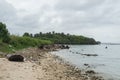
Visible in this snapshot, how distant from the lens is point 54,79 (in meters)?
24.9

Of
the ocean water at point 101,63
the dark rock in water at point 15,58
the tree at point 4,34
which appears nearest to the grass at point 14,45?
the tree at point 4,34

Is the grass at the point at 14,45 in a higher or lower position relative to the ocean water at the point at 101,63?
higher

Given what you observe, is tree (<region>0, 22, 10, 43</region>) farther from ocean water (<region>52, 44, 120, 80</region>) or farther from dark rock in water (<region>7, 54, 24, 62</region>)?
dark rock in water (<region>7, 54, 24, 62</region>)

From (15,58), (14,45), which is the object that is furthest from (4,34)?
(15,58)

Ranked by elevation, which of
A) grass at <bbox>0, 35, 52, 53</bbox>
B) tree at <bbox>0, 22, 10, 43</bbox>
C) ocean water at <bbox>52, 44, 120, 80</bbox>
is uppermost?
tree at <bbox>0, 22, 10, 43</bbox>

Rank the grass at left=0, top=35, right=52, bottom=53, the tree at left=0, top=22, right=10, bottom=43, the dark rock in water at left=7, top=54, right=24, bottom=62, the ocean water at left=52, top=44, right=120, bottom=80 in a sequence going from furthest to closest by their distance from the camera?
the tree at left=0, top=22, right=10, bottom=43
the grass at left=0, top=35, right=52, bottom=53
the ocean water at left=52, top=44, right=120, bottom=80
the dark rock in water at left=7, top=54, right=24, bottom=62

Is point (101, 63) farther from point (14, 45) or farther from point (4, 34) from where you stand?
point (4, 34)

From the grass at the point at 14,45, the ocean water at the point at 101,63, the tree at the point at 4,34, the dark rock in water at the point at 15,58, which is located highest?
the tree at the point at 4,34

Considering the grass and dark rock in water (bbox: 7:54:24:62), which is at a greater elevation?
the grass

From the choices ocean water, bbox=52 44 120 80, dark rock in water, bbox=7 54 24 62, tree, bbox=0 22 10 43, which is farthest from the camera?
tree, bbox=0 22 10 43

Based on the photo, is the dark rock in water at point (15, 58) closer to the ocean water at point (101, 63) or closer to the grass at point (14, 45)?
the ocean water at point (101, 63)

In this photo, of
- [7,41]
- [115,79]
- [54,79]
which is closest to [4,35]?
[7,41]

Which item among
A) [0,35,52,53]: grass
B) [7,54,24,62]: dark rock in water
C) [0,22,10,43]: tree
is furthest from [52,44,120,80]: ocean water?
[0,22,10,43]: tree

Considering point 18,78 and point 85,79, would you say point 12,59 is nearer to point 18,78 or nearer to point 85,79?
point 85,79
